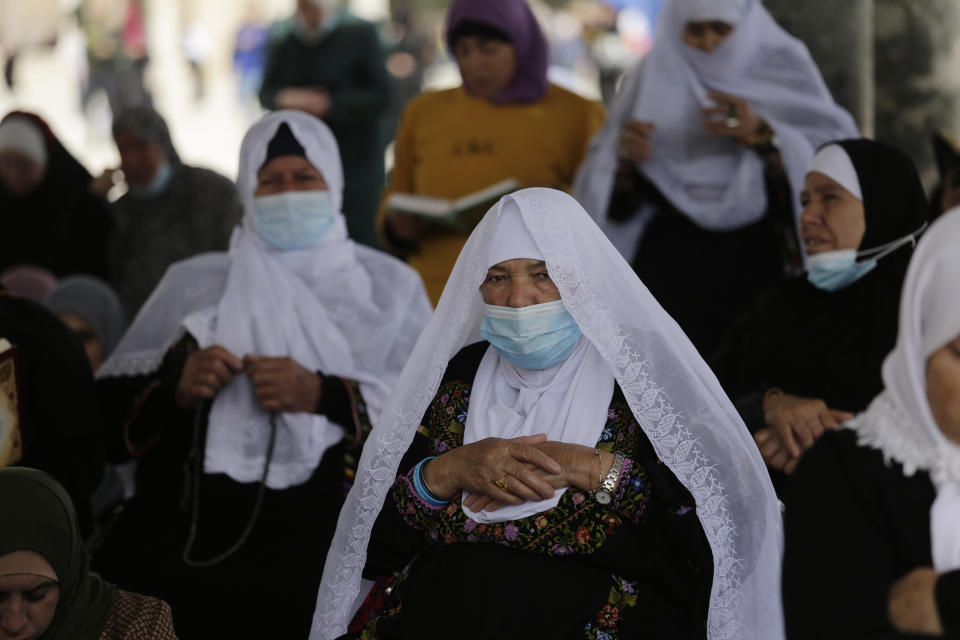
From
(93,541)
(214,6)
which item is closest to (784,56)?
(93,541)

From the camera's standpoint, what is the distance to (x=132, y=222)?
5.51m

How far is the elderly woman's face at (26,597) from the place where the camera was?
2.51 m

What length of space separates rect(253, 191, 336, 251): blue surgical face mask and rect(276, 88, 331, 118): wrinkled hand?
7.80ft

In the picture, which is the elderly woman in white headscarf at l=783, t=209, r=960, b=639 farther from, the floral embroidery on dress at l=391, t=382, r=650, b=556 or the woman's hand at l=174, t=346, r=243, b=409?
the woman's hand at l=174, t=346, r=243, b=409

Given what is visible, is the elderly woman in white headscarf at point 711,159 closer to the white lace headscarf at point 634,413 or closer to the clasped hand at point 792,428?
the clasped hand at point 792,428

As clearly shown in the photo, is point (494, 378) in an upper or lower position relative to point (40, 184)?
upper

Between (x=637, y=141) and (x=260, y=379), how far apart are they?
5.31ft

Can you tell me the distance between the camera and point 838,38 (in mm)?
4906

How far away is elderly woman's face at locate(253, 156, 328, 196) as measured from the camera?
12.4ft

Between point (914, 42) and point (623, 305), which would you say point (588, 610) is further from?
point (914, 42)

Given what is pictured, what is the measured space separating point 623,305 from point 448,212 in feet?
5.87

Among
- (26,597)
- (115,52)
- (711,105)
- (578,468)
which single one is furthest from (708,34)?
(115,52)

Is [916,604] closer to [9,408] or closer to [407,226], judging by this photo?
[9,408]

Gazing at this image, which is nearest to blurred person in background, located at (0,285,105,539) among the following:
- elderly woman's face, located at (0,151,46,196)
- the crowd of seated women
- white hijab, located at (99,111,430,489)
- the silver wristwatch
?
the crowd of seated women
